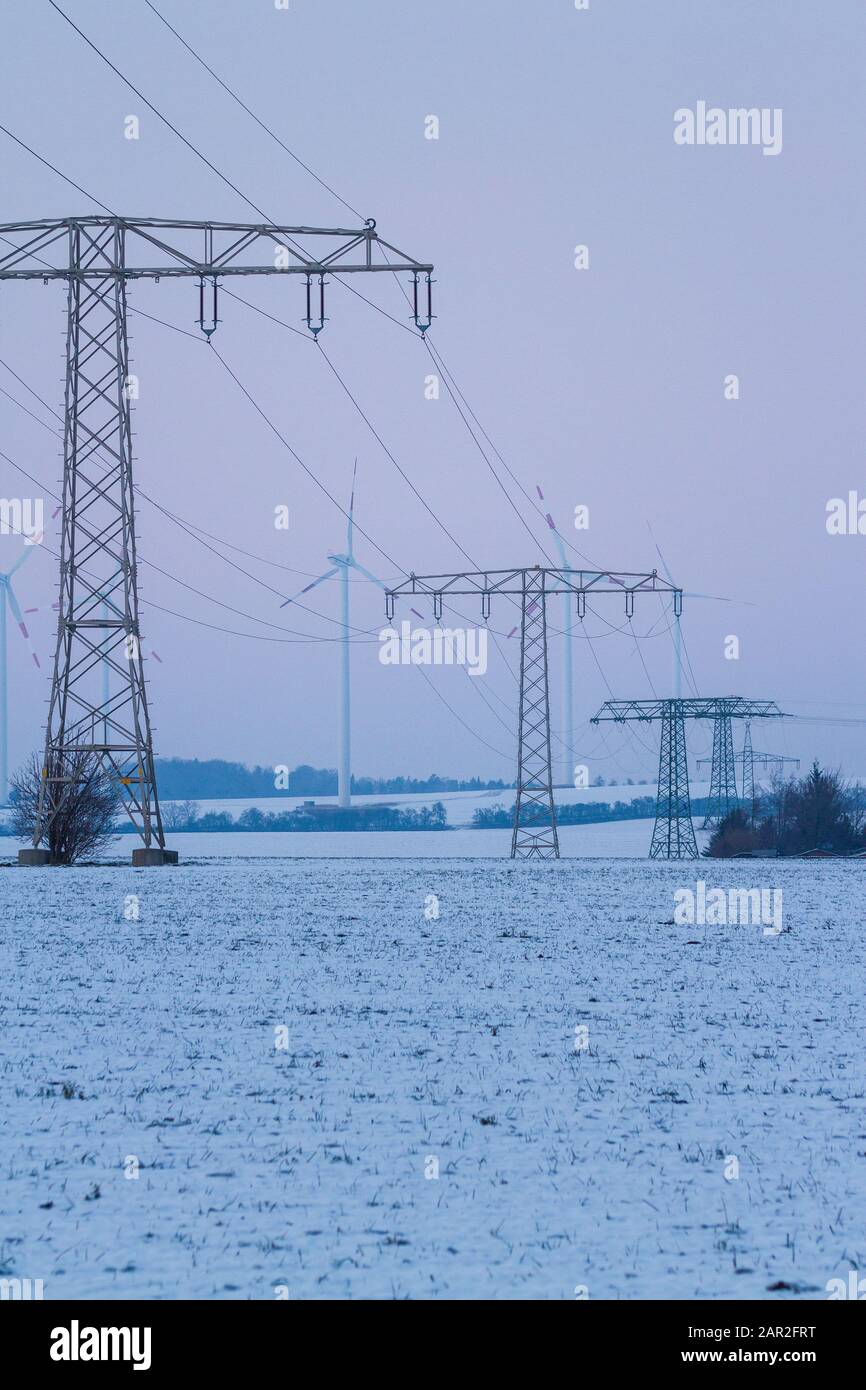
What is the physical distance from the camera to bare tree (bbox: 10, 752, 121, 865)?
42250 millimetres

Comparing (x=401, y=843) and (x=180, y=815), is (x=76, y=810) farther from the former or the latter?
(x=180, y=815)

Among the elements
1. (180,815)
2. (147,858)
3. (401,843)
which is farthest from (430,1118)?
(180,815)

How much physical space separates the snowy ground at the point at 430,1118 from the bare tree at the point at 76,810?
20.5 metres

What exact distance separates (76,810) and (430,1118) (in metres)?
40.9

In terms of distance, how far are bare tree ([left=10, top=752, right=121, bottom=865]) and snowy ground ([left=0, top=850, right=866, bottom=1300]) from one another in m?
20.5

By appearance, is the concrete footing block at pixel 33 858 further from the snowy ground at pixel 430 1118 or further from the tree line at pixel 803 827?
the tree line at pixel 803 827

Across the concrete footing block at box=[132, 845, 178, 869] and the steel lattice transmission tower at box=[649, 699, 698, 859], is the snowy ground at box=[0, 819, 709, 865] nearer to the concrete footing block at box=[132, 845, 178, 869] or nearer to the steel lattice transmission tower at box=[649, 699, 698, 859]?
the steel lattice transmission tower at box=[649, 699, 698, 859]

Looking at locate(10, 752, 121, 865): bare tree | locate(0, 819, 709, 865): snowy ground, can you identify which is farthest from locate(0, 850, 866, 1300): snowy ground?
locate(0, 819, 709, 865): snowy ground

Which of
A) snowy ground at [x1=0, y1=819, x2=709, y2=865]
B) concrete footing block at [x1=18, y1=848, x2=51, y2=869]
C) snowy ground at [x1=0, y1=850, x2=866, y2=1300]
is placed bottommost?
snowy ground at [x1=0, y1=819, x2=709, y2=865]

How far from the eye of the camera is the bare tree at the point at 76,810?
42250 mm

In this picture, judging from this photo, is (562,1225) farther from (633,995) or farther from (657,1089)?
(633,995)

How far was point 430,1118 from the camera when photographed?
10539 mm
